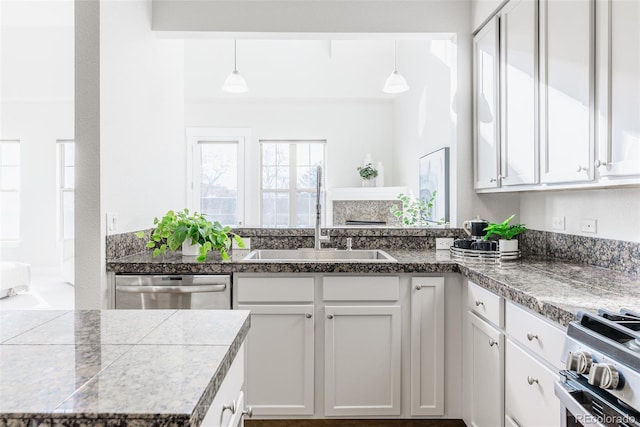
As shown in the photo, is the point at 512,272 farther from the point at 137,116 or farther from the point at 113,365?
the point at 137,116

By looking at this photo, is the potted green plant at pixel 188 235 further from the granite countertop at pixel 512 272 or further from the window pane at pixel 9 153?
the window pane at pixel 9 153

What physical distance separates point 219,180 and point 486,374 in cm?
498

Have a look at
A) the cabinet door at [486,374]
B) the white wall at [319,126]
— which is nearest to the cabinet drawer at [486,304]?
the cabinet door at [486,374]

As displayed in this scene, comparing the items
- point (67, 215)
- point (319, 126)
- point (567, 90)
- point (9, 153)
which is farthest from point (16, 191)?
point (567, 90)

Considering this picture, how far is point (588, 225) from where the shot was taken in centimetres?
201

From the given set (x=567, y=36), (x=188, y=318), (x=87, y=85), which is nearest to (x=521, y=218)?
(x=567, y=36)

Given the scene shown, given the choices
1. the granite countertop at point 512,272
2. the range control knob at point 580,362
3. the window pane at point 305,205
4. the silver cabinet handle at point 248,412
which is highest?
the window pane at point 305,205

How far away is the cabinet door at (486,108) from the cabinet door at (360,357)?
0.98 m

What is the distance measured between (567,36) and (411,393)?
1734 millimetres

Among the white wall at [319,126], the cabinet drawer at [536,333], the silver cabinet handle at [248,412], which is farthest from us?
the white wall at [319,126]

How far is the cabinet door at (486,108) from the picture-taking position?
7.64ft

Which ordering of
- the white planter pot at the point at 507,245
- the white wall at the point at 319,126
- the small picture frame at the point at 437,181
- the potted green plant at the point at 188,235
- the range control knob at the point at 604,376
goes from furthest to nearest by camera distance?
the white wall at the point at 319,126 → the small picture frame at the point at 437,181 → the potted green plant at the point at 188,235 → the white planter pot at the point at 507,245 → the range control knob at the point at 604,376

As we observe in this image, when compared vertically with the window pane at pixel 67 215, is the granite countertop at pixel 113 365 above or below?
below

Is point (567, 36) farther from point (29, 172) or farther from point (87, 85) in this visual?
point (29, 172)
